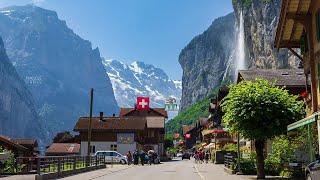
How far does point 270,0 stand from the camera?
12119 cm

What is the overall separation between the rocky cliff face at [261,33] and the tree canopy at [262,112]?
78630 millimetres

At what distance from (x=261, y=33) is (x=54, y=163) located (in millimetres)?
99844

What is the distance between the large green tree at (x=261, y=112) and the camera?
24.1 m

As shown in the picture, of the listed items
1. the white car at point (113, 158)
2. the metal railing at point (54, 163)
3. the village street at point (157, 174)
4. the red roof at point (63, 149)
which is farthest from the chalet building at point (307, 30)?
the red roof at point (63, 149)

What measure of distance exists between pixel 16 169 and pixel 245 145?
27.2 metres

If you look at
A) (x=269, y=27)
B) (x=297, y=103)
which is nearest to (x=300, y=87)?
(x=297, y=103)

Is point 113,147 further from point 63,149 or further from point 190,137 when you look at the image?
point 190,137

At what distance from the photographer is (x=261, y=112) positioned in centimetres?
2408

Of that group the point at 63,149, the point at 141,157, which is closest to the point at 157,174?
the point at 141,157

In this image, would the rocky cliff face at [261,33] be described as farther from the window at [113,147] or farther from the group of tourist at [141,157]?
the group of tourist at [141,157]

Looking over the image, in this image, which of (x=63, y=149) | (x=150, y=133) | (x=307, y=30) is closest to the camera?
(x=307, y=30)

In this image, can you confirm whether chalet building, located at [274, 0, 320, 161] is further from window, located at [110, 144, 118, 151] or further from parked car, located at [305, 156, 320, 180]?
window, located at [110, 144, 118, 151]

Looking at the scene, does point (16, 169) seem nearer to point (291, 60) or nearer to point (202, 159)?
point (202, 159)

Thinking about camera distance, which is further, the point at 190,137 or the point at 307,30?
the point at 190,137
